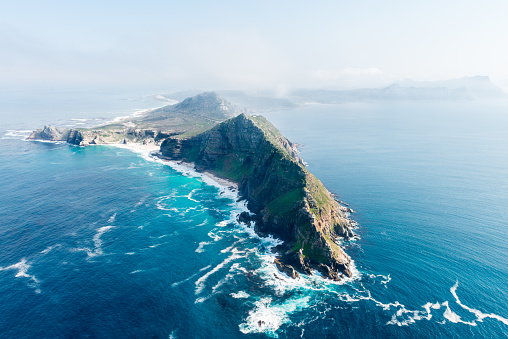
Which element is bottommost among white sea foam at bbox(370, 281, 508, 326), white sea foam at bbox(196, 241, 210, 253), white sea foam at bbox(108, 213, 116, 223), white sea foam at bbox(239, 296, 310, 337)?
white sea foam at bbox(239, 296, 310, 337)

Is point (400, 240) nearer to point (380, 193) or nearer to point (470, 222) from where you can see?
point (470, 222)

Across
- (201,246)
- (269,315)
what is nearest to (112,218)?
(201,246)

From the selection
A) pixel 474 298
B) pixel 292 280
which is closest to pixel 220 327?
pixel 292 280

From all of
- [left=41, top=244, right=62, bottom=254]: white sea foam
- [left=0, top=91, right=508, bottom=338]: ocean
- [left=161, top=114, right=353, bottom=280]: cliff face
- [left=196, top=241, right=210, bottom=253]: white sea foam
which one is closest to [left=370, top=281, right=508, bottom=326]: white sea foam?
[left=0, top=91, right=508, bottom=338]: ocean

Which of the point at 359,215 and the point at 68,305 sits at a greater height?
the point at 359,215

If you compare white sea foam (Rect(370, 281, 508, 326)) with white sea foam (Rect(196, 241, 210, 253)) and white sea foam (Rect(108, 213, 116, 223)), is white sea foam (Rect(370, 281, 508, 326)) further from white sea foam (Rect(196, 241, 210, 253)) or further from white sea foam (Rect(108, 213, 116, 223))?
white sea foam (Rect(108, 213, 116, 223))

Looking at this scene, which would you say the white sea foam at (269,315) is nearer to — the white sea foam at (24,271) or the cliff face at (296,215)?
the cliff face at (296,215)

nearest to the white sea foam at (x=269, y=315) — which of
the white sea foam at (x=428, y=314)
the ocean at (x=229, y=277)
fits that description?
the ocean at (x=229, y=277)

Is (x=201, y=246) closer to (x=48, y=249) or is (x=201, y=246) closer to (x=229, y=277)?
(x=229, y=277)
